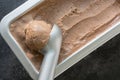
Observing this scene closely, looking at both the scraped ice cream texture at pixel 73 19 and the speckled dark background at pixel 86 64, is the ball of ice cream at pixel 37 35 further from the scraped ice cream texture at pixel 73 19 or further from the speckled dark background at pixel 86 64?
the speckled dark background at pixel 86 64

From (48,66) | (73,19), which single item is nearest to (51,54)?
(48,66)

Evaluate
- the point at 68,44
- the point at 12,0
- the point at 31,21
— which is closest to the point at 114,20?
the point at 68,44

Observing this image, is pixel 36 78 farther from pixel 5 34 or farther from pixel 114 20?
pixel 114 20

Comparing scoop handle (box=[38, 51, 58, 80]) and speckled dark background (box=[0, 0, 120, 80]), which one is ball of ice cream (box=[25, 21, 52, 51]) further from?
speckled dark background (box=[0, 0, 120, 80])

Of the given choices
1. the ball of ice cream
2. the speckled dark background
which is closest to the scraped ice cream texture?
the ball of ice cream

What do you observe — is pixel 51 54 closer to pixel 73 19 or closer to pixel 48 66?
pixel 48 66

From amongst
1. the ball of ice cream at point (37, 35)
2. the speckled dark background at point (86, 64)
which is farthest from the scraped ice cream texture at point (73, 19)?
the speckled dark background at point (86, 64)
